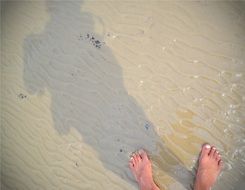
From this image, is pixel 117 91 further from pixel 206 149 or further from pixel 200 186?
pixel 200 186

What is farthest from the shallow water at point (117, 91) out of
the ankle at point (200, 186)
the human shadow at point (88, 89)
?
the ankle at point (200, 186)

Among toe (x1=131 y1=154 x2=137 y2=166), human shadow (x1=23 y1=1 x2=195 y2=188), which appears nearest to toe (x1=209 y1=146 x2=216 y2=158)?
human shadow (x1=23 y1=1 x2=195 y2=188)

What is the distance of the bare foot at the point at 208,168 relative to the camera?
362cm

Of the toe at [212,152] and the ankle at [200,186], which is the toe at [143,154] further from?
the toe at [212,152]

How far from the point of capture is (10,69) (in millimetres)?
4371

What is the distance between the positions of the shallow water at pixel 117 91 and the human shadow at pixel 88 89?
1cm

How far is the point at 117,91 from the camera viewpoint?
13.0 ft

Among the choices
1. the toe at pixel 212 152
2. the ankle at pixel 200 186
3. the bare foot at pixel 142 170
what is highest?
the toe at pixel 212 152

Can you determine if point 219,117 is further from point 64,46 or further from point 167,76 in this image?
point 64,46

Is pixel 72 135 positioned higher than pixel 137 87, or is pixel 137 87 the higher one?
pixel 137 87

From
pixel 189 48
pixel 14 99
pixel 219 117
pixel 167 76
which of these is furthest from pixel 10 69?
pixel 219 117

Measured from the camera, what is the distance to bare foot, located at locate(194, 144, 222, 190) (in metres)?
3.62

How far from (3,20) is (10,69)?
2.30 feet

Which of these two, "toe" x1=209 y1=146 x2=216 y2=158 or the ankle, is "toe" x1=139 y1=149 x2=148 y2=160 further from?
"toe" x1=209 y1=146 x2=216 y2=158
